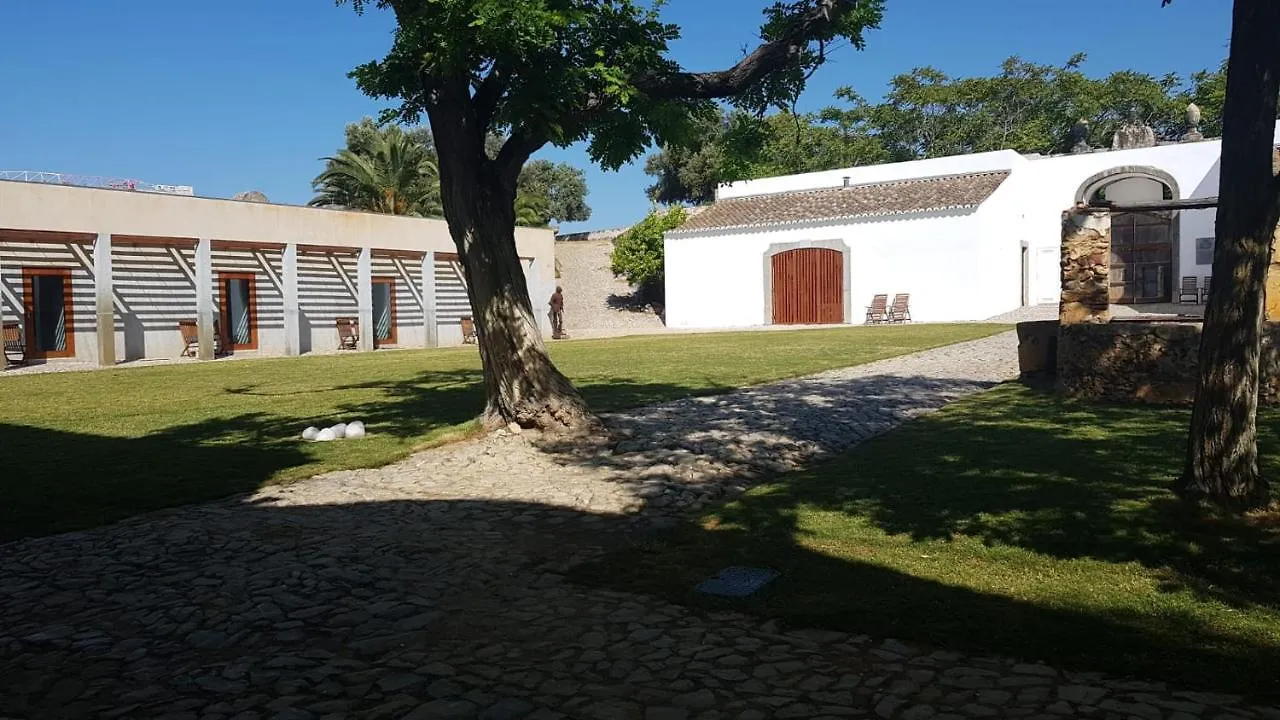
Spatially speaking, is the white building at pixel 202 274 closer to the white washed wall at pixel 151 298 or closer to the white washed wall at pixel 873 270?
the white washed wall at pixel 151 298

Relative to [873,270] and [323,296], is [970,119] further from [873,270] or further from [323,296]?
[323,296]

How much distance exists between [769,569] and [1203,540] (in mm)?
2135

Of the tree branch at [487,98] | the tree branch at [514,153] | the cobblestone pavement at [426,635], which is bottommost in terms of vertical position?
the cobblestone pavement at [426,635]

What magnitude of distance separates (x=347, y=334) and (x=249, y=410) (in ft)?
51.4

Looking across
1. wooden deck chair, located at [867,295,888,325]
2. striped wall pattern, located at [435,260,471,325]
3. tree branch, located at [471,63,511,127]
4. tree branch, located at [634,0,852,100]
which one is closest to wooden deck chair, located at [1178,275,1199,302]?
wooden deck chair, located at [867,295,888,325]

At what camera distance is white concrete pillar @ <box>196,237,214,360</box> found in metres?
21.8

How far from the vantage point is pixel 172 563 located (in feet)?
16.2

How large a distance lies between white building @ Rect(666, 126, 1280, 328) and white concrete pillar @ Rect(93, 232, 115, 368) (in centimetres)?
2097

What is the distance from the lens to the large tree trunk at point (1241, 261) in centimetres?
497

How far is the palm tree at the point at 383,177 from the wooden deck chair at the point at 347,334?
7.72m

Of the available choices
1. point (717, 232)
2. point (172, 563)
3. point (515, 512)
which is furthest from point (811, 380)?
point (717, 232)

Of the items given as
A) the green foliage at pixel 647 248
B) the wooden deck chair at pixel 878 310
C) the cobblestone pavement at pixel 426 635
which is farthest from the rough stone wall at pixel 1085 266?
the green foliage at pixel 647 248

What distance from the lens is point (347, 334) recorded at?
26.5 metres

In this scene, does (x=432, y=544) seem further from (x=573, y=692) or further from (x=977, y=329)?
(x=977, y=329)
